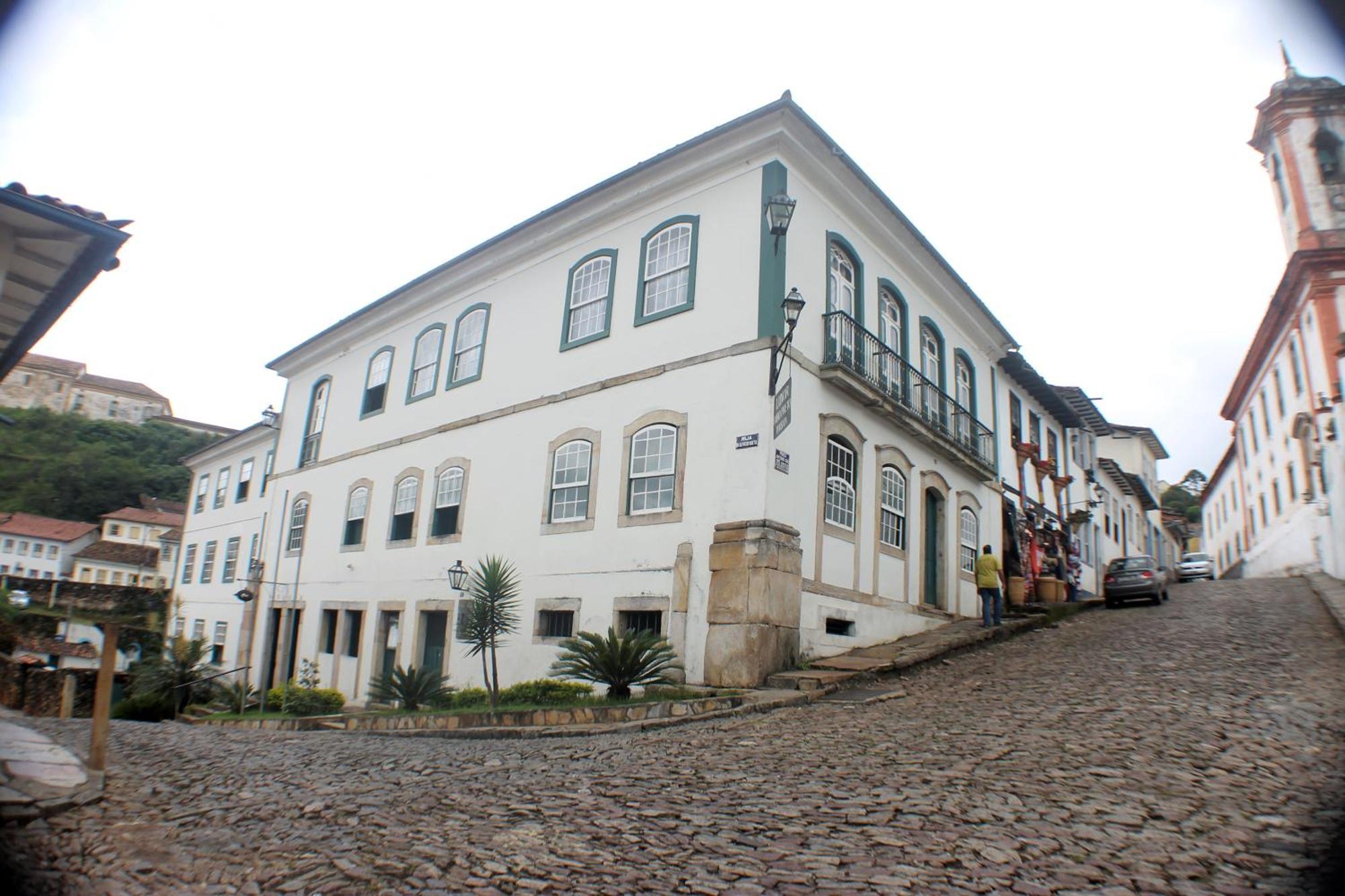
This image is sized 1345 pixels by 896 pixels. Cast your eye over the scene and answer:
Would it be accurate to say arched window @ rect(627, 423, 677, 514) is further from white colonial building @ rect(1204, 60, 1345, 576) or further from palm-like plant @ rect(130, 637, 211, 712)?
palm-like plant @ rect(130, 637, 211, 712)

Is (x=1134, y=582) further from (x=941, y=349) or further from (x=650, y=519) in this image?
(x=650, y=519)

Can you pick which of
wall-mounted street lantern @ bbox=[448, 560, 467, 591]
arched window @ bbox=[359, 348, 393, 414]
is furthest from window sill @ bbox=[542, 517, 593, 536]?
arched window @ bbox=[359, 348, 393, 414]

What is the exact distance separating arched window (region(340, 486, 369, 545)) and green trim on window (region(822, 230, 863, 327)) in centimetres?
1130

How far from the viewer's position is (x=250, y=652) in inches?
838

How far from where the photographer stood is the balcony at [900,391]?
12742mm

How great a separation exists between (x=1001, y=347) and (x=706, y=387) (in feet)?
36.2

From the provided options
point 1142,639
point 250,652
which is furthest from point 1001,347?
point 250,652

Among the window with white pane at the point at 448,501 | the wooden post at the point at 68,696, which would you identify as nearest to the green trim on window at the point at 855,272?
the window with white pane at the point at 448,501

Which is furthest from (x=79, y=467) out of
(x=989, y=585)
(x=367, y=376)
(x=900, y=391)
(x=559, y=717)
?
(x=989, y=585)

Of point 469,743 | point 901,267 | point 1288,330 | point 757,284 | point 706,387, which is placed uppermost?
point 1288,330

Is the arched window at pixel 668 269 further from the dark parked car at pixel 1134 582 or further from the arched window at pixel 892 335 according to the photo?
the dark parked car at pixel 1134 582

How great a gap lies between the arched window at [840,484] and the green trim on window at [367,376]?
33.9 ft

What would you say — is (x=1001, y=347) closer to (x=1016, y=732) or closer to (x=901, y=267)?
(x=901, y=267)

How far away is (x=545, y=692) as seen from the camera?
11305mm
